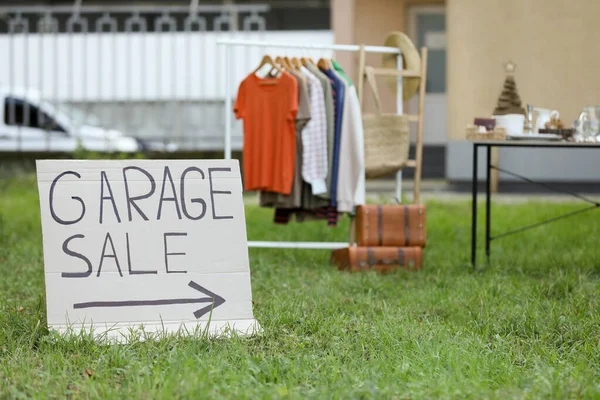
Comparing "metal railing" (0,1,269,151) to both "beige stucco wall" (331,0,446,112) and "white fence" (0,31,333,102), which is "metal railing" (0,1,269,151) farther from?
"beige stucco wall" (331,0,446,112)

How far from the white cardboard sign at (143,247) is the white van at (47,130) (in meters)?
7.37

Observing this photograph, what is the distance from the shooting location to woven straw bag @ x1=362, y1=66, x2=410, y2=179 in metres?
5.51

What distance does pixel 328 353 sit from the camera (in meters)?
3.17

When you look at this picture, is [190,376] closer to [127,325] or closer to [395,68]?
[127,325]

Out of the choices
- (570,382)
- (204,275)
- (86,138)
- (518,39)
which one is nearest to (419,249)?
(518,39)

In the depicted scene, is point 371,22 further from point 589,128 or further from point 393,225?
point 589,128

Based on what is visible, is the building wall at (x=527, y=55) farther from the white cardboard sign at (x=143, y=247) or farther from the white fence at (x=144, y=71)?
the white fence at (x=144, y=71)

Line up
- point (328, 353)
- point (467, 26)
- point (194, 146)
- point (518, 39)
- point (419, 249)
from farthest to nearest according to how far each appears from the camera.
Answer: point (194, 146)
point (467, 26)
point (518, 39)
point (419, 249)
point (328, 353)

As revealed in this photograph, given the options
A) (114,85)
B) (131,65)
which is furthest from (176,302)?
(131,65)

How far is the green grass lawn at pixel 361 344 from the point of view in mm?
2643

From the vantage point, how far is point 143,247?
3359mm

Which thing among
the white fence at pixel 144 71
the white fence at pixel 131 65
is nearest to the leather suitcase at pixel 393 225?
the white fence at pixel 144 71

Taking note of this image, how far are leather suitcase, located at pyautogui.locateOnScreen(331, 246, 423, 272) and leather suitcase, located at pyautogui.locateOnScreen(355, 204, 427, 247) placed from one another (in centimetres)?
6

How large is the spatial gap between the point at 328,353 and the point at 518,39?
3495mm
